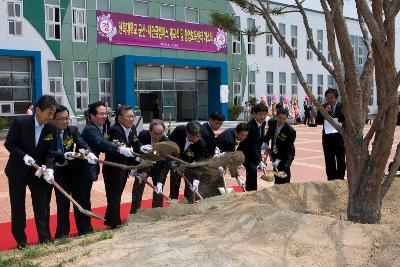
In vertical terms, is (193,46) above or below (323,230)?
above

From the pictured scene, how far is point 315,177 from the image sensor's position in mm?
8258

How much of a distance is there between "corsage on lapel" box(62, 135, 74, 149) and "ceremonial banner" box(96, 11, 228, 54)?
52.3ft

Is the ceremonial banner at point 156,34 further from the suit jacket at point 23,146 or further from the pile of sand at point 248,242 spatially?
the pile of sand at point 248,242

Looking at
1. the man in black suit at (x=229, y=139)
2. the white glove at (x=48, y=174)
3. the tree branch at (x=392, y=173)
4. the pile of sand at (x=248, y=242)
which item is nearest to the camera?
the pile of sand at (x=248, y=242)

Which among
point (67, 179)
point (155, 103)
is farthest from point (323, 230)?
point (155, 103)

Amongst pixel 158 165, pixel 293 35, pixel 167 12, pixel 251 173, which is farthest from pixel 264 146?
pixel 293 35

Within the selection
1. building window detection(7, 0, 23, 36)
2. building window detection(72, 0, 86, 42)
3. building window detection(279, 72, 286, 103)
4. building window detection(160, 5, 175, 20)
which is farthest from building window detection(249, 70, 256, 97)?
building window detection(7, 0, 23, 36)

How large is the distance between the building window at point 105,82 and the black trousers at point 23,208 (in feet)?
52.3

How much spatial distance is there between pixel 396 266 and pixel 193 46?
66.7ft

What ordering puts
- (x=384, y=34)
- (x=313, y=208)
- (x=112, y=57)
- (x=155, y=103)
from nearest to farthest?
(x=384, y=34), (x=313, y=208), (x=112, y=57), (x=155, y=103)

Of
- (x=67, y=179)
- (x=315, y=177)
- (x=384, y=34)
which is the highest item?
(x=384, y=34)

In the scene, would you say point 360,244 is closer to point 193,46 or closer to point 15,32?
point 15,32

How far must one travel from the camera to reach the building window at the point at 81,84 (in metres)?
18.9

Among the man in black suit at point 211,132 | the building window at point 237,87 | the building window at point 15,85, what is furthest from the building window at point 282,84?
the man in black suit at point 211,132
